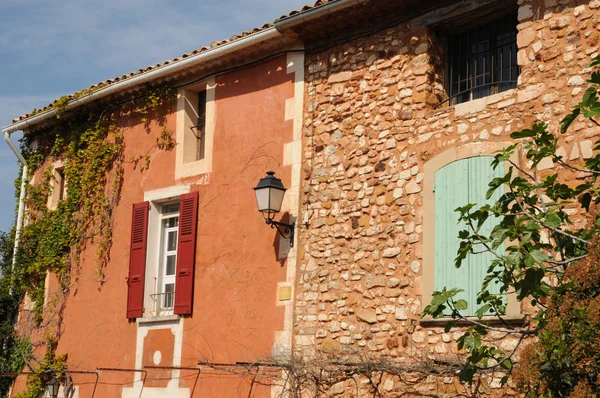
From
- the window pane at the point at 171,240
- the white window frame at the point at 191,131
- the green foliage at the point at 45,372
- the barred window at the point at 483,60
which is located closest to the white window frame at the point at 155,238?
the window pane at the point at 171,240

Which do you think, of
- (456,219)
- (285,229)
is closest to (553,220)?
(456,219)

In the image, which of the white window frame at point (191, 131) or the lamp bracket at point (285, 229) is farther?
the white window frame at point (191, 131)

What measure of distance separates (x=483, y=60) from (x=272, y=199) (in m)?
2.81

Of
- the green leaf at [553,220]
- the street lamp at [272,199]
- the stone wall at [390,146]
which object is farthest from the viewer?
Result: the street lamp at [272,199]

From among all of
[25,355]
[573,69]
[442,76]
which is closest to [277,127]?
[442,76]

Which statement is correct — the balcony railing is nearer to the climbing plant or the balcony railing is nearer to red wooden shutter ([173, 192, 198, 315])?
red wooden shutter ([173, 192, 198, 315])

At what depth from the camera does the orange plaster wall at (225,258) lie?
11.2 meters

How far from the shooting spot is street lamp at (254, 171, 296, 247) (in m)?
10.8

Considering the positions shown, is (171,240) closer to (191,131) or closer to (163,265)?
(163,265)

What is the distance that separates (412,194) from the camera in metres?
9.91

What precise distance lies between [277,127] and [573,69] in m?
3.85

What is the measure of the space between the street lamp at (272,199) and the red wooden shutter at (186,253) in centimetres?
148

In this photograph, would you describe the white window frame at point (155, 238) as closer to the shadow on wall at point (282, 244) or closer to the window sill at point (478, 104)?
the shadow on wall at point (282, 244)

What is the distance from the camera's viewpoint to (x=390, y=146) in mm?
10242
